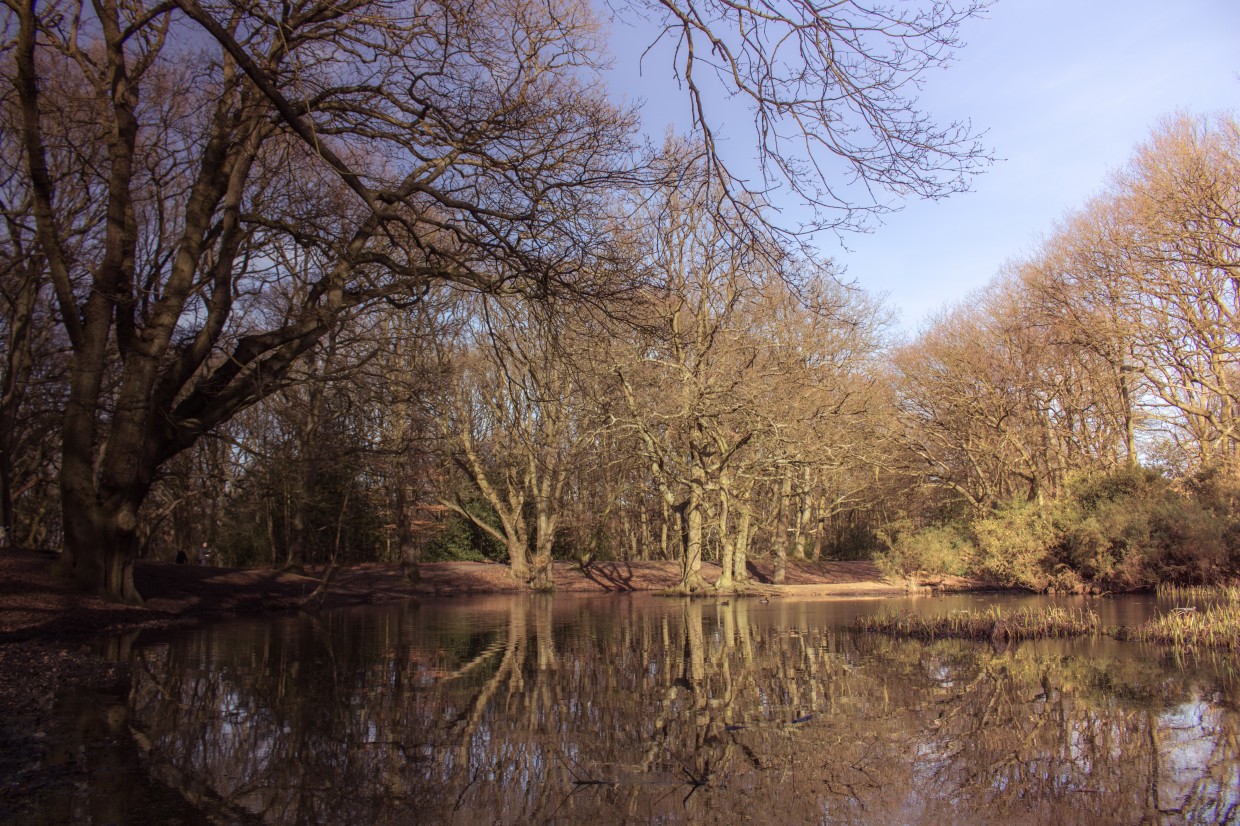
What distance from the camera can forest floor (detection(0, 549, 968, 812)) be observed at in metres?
6.05

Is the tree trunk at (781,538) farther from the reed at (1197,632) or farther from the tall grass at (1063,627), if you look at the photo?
the reed at (1197,632)

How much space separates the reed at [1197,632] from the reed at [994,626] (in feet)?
2.31

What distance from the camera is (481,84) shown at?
958 centimetres

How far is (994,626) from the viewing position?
33.9 feet

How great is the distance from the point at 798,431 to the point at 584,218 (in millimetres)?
14604

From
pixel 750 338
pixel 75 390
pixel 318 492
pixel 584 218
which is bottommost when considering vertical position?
pixel 318 492

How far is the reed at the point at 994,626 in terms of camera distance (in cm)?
1017

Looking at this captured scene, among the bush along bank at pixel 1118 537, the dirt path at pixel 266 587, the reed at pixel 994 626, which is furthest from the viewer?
the bush along bank at pixel 1118 537

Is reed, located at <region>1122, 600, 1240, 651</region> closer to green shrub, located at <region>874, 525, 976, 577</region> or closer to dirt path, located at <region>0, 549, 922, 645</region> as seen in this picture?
dirt path, located at <region>0, 549, 922, 645</region>

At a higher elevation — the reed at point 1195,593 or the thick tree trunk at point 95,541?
the thick tree trunk at point 95,541

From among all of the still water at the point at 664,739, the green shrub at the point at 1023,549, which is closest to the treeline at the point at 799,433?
the green shrub at the point at 1023,549

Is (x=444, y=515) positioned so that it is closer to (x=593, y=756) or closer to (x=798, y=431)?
(x=798, y=431)

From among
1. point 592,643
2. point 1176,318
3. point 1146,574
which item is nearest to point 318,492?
point 592,643

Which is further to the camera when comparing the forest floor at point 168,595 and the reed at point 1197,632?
the reed at point 1197,632
